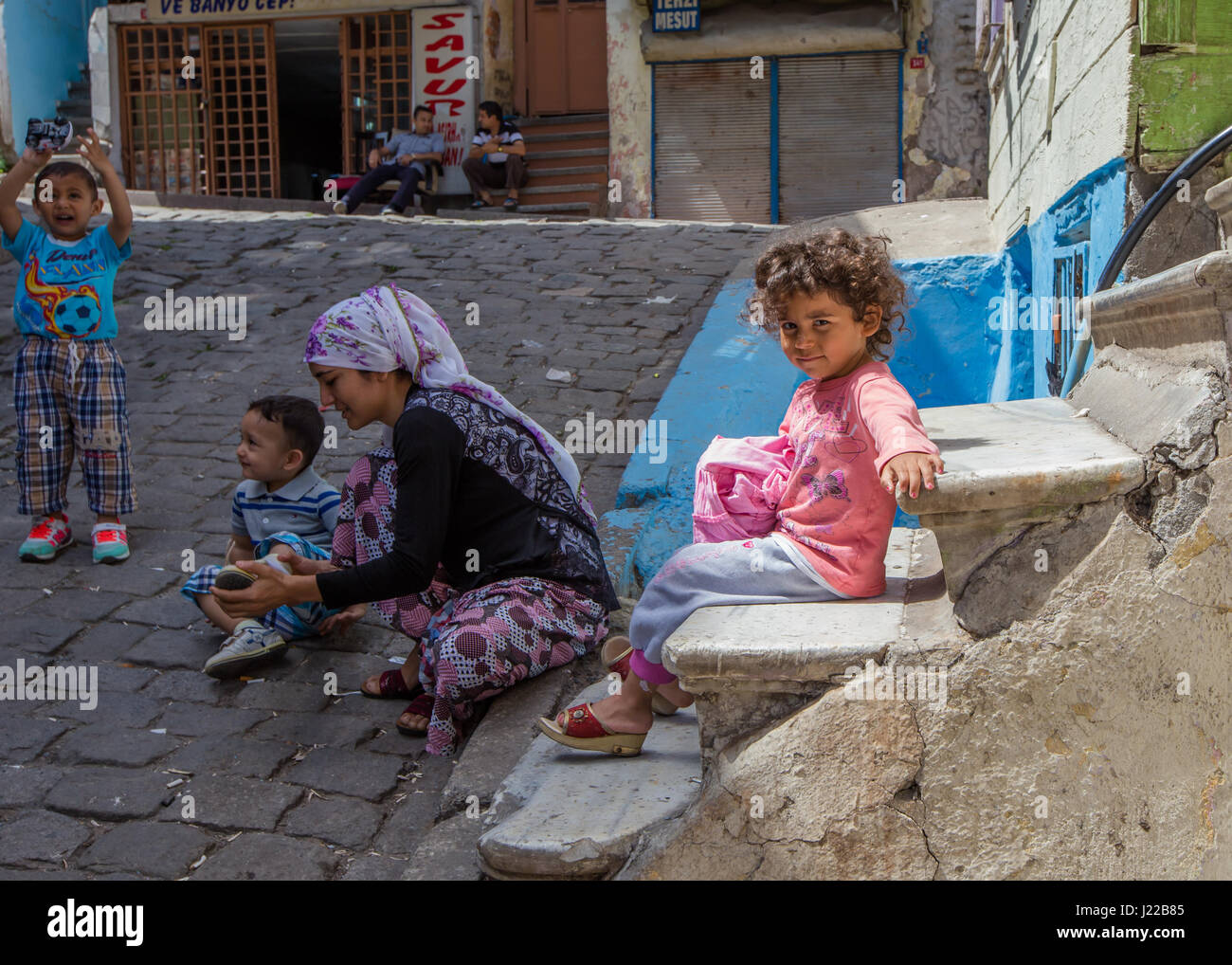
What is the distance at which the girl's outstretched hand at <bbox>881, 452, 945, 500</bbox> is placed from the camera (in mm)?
2176

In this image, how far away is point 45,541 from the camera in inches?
186

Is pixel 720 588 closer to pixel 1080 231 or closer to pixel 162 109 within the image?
pixel 1080 231

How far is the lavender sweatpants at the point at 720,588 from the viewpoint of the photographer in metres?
2.53

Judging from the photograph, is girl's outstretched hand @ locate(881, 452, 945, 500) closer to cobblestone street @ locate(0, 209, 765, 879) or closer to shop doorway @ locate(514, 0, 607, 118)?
cobblestone street @ locate(0, 209, 765, 879)

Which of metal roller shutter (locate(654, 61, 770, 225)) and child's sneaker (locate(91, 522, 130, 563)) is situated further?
metal roller shutter (locate(654, 61, 770, 225))

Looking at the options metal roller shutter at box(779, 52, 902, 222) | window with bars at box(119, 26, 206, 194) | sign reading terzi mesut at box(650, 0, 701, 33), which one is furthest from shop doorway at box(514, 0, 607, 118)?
window with bars at box(119, 26, 206, 194)

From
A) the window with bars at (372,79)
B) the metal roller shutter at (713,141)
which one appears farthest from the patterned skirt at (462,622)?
the window with bars at (372,79)

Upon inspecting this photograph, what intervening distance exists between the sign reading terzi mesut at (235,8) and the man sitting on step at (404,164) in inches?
81.0

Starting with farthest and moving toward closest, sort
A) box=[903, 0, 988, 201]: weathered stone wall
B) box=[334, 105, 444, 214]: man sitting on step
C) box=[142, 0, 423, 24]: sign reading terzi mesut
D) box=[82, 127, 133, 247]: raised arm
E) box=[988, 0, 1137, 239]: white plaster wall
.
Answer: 1. box=[142, 0, 423, 24]: sign reading terzi mesut
2. box=[903, 0, 988, 201]: weathered stone wall
3. box=[334, 105, 444, 214]: man sitting on step
4. box=[82, 127, 133, 247]: raised arm
5. box=[988, 0, 1137, 239]: white plaster wall

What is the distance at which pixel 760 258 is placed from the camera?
2719mm

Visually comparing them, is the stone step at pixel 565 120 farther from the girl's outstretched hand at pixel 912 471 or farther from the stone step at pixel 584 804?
the girl's outstretched hand at pixel 912 471

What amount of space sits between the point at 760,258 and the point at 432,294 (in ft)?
20.1

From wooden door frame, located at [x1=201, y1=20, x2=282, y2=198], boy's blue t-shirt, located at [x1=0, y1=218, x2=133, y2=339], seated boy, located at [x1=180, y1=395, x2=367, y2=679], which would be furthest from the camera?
wooden door frame, located at [x1=201, y1=20, x2=282, y2=198]

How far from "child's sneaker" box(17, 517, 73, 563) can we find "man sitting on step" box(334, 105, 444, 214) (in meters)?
8.89
